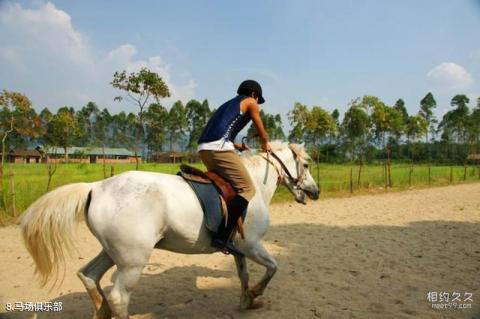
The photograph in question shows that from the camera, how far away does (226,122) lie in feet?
12.3

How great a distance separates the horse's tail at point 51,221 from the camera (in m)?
3.21

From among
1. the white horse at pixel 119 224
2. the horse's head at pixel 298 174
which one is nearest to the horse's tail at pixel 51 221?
the white horse at pixel 119 224

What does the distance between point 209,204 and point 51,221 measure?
146cm

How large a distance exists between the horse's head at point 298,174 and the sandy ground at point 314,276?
4.48ft

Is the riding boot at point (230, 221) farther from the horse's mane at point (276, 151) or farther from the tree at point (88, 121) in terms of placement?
the tree at point (88, 121)

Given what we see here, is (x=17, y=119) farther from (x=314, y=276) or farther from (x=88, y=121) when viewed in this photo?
(x=88, y=121)

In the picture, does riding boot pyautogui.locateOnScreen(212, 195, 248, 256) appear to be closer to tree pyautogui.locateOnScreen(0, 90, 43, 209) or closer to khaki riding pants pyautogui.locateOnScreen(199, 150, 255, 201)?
khaki riding pants pyautogui.locateOnScreen(199, 150, 255, 201)

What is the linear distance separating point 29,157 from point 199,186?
3225 inches

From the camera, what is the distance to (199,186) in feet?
11.8

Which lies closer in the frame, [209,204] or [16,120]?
[209,204]

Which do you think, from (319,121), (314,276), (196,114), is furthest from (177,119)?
(314,276)

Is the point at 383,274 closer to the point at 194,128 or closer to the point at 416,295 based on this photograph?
the point at 416,295

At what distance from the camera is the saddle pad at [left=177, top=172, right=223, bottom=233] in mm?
3521

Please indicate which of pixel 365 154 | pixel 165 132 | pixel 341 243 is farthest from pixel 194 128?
pixel 341 243
